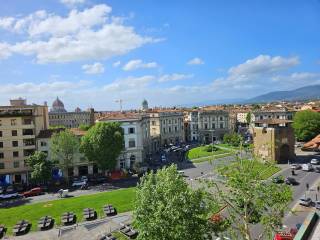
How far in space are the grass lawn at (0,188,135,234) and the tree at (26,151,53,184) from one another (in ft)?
26.9

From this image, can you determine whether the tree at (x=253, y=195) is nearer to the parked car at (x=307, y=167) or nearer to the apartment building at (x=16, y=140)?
the parked car at (x=307, y=167)

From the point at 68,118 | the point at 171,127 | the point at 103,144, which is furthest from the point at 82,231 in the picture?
the point at 68,118

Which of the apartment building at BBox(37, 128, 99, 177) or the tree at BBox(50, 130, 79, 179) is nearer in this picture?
the tree at BBox(50, 130, 79, 179)

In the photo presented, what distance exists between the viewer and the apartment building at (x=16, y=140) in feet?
213

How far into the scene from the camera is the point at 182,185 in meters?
26.8

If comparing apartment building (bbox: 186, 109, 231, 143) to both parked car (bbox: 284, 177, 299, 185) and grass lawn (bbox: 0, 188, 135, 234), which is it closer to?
parked car (bbox: 284, 177, 299, 185)

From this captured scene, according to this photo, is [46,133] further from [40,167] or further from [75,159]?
[40,167]

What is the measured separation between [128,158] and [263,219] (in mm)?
54553

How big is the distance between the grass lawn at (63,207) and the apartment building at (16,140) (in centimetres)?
1781

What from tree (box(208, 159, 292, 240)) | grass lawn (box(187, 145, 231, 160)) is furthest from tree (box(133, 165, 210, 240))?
grass lawn (box(187, 145, 231, 160))

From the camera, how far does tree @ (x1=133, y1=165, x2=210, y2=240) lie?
81.2ft

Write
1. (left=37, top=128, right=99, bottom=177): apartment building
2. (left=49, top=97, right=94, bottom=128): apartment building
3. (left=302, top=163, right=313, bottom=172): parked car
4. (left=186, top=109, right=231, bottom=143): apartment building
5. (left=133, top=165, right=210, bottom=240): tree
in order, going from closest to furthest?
(left=133, top=165, right=210, bottom=240): tree, (left=302, top=163, right=313, bottom=172): parked car, (left=37, top=128, right=99, bottom=177): apartment building, (left=186, top=109, right=231, bottom=143): apartment building, (left=49, top=97, right=94, bottom=128): apartment building

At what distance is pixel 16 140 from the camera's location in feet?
216

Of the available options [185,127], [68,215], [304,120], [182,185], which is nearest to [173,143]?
[185,127]
